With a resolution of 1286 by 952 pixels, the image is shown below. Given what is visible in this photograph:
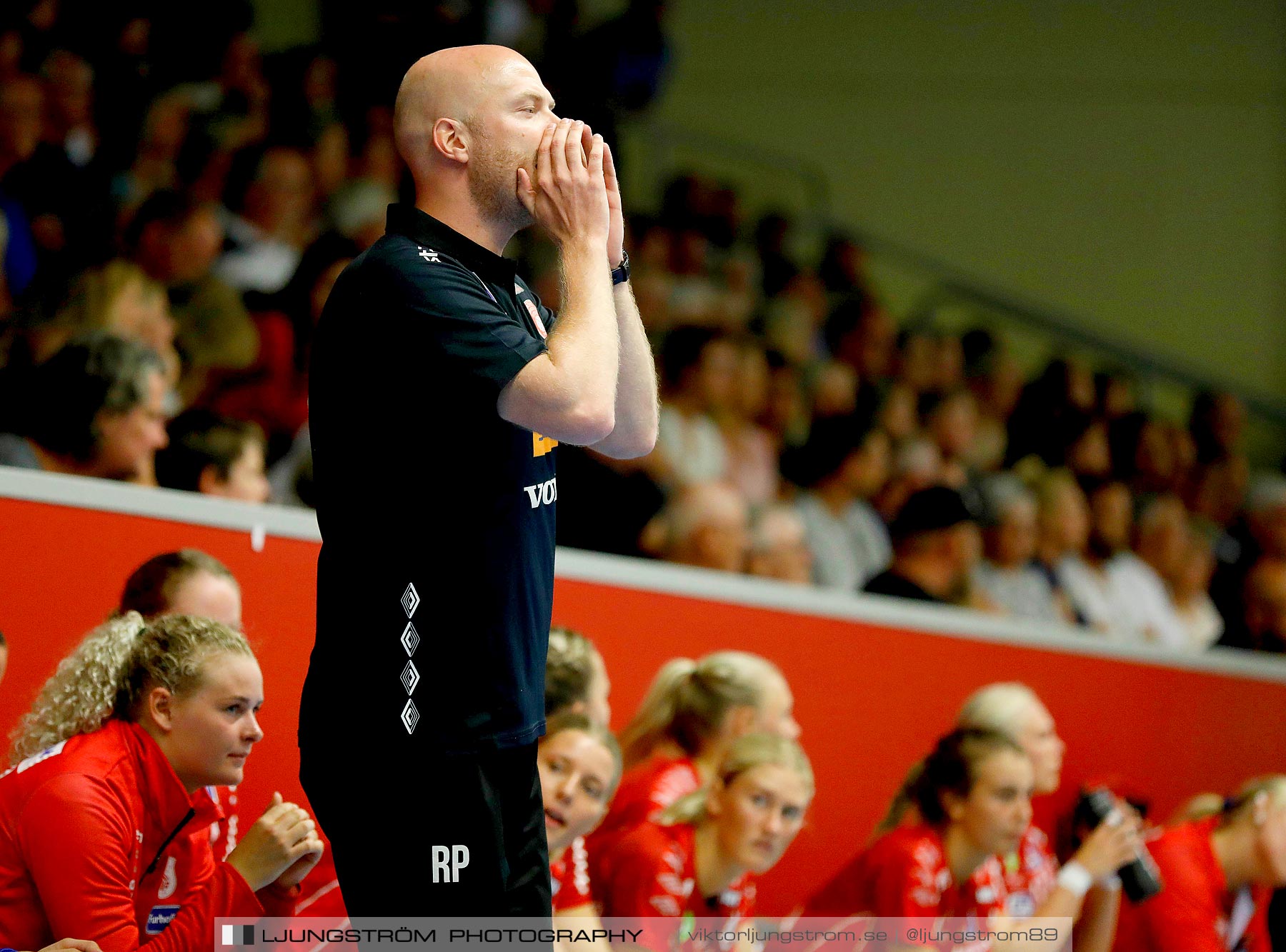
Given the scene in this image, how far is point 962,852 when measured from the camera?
4.00 metres

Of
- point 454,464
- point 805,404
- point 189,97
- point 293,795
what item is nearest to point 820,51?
point 805,404

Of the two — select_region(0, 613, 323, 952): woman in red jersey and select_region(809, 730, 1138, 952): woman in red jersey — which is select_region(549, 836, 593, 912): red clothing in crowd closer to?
select_region(0, 613, 323, 952): woman in red jersey

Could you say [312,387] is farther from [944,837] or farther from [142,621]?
[944,837]

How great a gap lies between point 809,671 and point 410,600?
262 cm

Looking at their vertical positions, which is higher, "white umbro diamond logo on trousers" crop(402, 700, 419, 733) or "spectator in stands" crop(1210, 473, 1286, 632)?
"spectator in stands" crop(1210, 473, 1286, 632)

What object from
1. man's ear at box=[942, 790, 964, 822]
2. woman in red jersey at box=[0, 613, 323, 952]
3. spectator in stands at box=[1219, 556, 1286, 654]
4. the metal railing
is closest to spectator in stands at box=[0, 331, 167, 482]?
woman in red jersey at box=[0, 613, 323, 952]

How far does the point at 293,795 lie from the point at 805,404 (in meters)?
4.75

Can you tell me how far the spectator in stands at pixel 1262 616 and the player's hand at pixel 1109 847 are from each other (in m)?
2.57

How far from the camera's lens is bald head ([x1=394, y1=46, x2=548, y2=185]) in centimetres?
217

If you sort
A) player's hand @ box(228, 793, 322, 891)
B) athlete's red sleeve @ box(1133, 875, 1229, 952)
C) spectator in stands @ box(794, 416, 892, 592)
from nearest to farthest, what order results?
player's hand @ box(228, 793, 322, 891)
athlete's red sleeve @ box(1133, 875, 1229, 952)
spectator in stands @ box(794, 416, 892, 592)

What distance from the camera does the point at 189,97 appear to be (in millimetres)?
6227

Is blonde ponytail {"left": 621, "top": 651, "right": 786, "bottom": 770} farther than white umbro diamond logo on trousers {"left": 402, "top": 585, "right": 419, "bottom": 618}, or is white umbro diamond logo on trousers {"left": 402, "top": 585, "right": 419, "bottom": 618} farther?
A: blonde ponytail {"left": 621, "top": 651, "right": 786, "bottom": 770}

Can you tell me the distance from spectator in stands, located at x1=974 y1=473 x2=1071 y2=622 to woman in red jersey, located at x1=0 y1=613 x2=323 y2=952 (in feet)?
12.8

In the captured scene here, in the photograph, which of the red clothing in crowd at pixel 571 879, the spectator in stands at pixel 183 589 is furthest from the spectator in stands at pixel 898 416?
the spectator in stands at pixel 183 589
